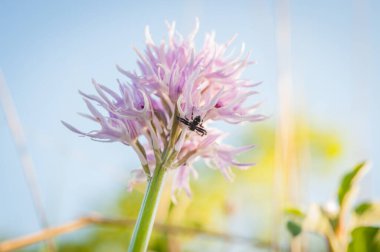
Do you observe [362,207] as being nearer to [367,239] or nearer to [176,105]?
[367,239]

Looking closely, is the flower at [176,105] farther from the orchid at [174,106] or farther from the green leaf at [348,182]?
the green leaf at [348,182]

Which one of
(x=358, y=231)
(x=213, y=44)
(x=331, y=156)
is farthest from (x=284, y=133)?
(x=331, y=156)

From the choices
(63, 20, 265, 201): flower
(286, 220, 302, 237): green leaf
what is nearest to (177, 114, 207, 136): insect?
(63, 20, 265, 201): flower

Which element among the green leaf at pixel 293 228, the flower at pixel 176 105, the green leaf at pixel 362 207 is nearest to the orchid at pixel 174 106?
the flower at pixel 176 105

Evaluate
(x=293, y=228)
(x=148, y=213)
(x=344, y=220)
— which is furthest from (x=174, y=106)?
(x=344, y=220)

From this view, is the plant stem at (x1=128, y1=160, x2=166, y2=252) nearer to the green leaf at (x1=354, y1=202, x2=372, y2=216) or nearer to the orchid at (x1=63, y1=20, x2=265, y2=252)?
the orchid at (x1=63, y1=20, x2=265, y2=252)

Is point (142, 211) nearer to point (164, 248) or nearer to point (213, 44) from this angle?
point (213, 44)
